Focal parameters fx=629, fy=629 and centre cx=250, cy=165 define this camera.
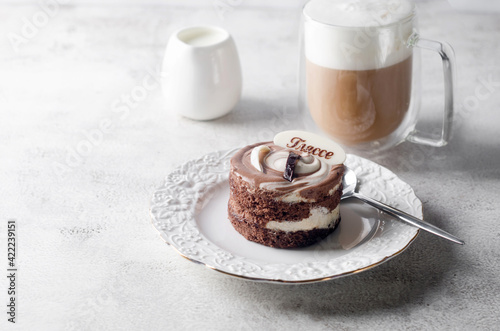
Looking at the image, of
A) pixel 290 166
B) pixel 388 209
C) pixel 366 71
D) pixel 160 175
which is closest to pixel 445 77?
pixel 366 71

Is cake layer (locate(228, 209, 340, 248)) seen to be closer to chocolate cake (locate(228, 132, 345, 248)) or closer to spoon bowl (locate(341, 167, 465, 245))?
chocolate cake (locate(228, 132, 345, 248))

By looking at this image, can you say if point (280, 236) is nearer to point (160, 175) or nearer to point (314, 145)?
point (314, 145)

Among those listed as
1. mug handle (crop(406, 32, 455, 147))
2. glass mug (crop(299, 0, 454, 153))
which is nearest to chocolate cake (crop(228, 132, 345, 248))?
glass mug (crop(299, 0, 454, 153))

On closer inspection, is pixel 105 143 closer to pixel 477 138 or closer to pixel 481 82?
pixel 477 138

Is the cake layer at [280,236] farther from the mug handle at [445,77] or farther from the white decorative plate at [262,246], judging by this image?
the mug handle at [445,77]

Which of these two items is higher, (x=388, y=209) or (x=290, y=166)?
(x=290, y=166)

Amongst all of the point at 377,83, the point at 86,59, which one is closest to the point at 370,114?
the point at 377,83
